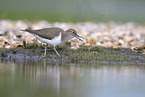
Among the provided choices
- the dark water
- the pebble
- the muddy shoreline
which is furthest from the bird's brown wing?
the pebble

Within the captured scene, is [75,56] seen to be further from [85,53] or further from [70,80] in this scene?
[70,80]

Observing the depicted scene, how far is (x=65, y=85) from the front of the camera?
4.53m

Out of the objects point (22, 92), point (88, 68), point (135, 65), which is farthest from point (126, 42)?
→ point (22, 92)

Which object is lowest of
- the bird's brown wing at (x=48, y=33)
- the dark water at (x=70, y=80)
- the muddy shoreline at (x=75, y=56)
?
the dark water at (x=70, y=80)

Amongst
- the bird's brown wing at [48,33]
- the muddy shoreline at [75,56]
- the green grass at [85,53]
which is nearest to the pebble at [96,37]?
the green grass at [85,53]

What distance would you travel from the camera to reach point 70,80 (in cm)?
492

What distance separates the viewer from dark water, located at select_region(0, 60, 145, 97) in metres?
Result: 4.07

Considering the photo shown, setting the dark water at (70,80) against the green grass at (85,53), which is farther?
the green grass at (85,53)

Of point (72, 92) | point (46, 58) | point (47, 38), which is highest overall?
point (47, 38)

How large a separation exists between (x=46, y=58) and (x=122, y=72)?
7.26 feet

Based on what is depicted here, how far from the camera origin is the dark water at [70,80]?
160 inches

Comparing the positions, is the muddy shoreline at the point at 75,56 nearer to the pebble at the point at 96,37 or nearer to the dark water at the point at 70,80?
the dark water at the point at 70,80

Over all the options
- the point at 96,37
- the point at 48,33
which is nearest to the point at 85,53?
the point at 48,33

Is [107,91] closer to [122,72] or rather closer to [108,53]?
[122,72]
